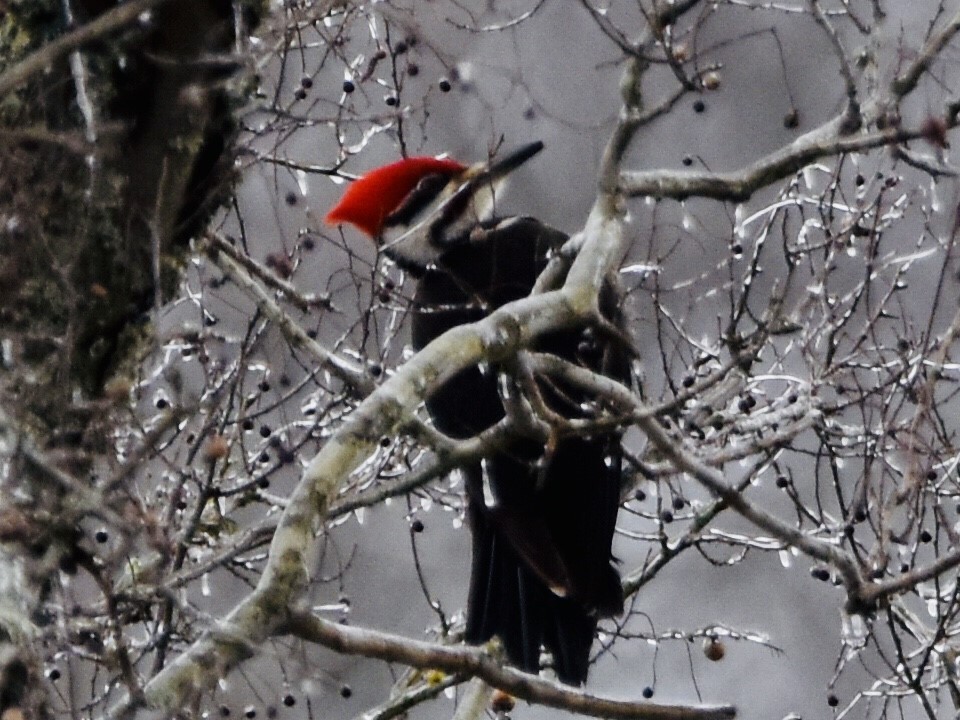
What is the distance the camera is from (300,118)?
301 centimetres

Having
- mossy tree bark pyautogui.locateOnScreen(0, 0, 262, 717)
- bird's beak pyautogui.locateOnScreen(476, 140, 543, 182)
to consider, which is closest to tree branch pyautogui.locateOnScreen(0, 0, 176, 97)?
mossy tree bark pyautogui.locateOnScreen(0, 0, 262, 717)

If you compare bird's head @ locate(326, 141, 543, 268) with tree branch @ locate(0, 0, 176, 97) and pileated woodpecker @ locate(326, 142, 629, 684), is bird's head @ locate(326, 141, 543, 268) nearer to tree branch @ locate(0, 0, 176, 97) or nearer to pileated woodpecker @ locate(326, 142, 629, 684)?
pileated woodpecker @ locate(326, 142, 629, 684)

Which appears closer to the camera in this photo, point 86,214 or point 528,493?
point 86,214

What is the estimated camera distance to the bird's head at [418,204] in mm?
4492

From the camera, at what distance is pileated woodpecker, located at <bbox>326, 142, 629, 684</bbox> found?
3.93 m

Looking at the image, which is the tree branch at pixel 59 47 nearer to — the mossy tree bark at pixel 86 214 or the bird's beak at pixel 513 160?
the mossy tree bark at pixel 86 214

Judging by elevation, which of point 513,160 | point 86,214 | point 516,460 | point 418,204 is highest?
point 513,160

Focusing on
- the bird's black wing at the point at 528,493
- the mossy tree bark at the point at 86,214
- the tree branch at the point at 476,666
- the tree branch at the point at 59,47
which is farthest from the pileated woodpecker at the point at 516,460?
the tree branch at the point at 59,47

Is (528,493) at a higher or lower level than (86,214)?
higher

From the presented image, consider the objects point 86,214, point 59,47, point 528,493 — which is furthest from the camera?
point 528,493

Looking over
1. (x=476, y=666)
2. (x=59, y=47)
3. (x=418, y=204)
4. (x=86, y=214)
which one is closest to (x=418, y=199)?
(x=418, y=204)

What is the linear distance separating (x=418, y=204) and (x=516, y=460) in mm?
1079

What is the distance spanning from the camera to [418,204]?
4570mm

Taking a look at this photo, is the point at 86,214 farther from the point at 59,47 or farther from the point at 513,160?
the point at 513,160
